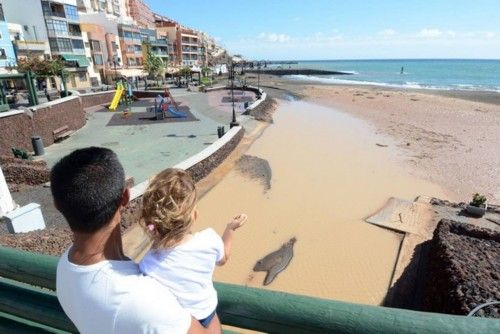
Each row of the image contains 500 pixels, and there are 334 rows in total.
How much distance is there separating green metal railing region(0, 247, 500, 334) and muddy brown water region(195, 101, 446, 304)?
24.8 ft

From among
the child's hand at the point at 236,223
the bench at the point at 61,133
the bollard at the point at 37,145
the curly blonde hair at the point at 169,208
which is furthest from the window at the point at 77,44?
the curly blonde hair at the point at 169,208

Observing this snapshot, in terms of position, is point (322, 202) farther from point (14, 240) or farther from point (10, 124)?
point (10, 124)

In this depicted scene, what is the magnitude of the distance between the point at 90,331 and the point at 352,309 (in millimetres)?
1010

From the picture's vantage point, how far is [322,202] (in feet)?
44.3

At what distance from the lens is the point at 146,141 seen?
63.3 ft

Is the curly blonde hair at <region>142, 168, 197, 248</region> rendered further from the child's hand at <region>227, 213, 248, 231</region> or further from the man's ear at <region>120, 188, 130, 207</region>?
the child's hand at <region>227, 213, 248, 231</region>

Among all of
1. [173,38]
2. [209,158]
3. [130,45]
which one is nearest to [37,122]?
[209,158]

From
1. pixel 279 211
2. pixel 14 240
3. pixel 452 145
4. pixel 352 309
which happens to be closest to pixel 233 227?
pixel 352 309

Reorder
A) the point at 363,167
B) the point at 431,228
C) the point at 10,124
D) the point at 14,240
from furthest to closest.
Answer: the point at 363,167, the point at 10,124, the point at 431,228, the point at 14,240

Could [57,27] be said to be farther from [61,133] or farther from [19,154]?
[19,154]

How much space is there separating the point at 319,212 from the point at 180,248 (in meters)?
11.6

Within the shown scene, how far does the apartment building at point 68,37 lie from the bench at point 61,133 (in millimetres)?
30363

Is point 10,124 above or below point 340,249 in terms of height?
above

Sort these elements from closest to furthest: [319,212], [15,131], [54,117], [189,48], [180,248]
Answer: [180,248] < [319,212] < [15,131] < [54,117] < [189,48]
